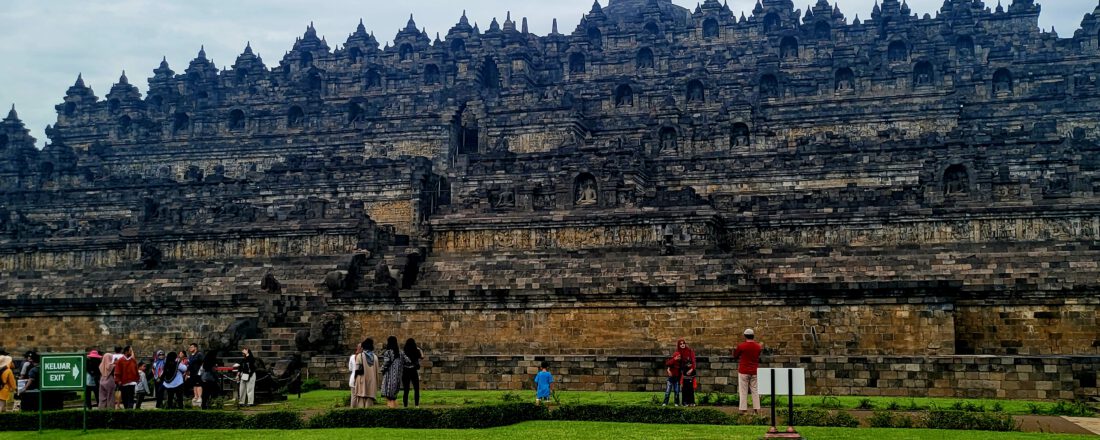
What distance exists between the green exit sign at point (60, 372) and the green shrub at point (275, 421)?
3.20 metres

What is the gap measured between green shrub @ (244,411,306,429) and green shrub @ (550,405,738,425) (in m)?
3.88

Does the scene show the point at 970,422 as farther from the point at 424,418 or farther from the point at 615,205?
the point at 615,205

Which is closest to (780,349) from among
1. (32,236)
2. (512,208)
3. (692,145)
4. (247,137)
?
(512,208)

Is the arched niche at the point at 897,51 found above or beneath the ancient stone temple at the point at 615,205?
above

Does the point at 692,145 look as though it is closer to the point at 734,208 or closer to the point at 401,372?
the point at 734,208

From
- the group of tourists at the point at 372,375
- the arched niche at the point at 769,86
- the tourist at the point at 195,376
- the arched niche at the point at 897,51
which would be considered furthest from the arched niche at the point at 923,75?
the tourist at the point at 195,376

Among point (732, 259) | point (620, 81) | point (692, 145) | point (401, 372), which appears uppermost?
point (620, 81)

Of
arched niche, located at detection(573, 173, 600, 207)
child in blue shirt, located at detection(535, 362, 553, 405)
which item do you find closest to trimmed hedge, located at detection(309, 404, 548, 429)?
child in blue shirt, located at detection(535, 362, 553, 405)

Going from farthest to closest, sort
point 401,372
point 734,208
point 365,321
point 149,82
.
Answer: point 149,82
point 734,208
point 365,321
point 401,372

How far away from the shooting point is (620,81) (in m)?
58.2

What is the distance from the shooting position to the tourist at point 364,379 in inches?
787

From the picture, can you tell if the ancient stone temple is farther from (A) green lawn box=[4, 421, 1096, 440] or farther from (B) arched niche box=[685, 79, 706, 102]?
(A) green lawn box=[4, 421, 1096, 440]

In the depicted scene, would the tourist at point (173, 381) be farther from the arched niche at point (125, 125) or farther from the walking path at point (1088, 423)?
the arched niche at point (125, 125)

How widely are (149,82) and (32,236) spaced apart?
94.8 feet
